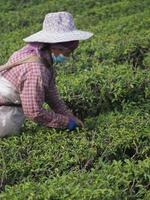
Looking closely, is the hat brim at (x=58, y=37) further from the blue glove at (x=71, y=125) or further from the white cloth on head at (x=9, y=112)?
the blue glove at (x=71, y=125)

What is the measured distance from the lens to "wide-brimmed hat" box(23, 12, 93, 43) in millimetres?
5102

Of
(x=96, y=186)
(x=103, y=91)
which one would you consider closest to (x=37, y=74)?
(x=96, y=186)

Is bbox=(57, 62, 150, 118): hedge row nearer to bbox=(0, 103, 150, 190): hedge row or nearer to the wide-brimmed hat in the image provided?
bbox=(0, 103, 150, 190): hedge row

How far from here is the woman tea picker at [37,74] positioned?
16.9 ft

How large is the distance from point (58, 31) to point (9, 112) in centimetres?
90

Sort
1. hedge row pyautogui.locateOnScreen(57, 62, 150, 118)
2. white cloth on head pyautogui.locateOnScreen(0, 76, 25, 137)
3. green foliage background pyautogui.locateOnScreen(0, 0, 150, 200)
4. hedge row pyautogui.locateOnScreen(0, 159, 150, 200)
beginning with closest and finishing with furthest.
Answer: hedge row pyautogui.locateOnScreen(0, 159, 150, 200)
green foliage background pyautogui.locateOnScreen(0, 0, 150, 200)
white cloth on head pyautogui.locateOnScreen(0, 76, 25, 137)
hedge row pyautogui.locateOnScreen(57, 62, 150, 118)

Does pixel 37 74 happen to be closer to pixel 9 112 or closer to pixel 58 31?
pixel 58 31

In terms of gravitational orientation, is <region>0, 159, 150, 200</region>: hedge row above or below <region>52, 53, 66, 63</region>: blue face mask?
below

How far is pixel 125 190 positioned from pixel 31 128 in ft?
5.45

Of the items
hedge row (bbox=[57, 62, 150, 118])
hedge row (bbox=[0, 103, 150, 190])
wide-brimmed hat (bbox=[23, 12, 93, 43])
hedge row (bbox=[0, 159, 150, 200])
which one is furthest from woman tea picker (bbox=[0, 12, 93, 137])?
hedge row (bbox=[57, 62, 150, 118])

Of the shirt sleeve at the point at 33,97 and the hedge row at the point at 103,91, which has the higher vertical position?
the shirt sleeve at the point at 33,97

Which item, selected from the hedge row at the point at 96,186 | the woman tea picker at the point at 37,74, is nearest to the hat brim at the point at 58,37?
the woman tea picker at the point at 37,74

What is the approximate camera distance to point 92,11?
14500mm

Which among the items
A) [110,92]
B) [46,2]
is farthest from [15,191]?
[46,2]
